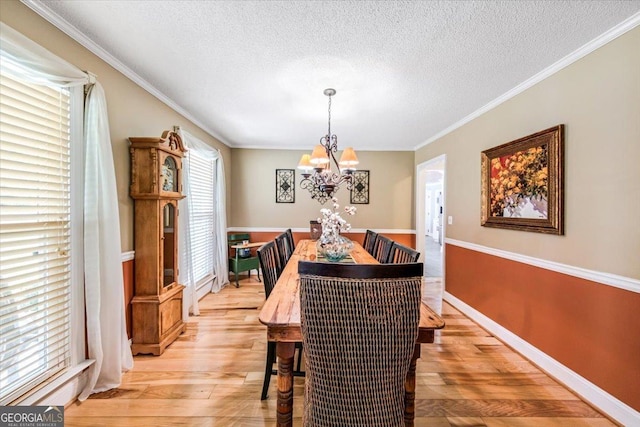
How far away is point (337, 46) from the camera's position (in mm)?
1956

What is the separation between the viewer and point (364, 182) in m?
5.43

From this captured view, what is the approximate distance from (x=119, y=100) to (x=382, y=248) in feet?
8.94

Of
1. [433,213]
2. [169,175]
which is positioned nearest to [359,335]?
[169,175]

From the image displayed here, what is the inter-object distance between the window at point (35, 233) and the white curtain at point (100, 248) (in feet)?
0.28

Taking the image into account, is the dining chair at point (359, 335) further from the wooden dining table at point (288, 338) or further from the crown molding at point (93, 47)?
the crown molding at point (93, 47)

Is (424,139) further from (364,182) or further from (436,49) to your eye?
(436,49)

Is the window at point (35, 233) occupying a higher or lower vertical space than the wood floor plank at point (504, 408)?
higher

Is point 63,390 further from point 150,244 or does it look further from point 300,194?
point 300,194

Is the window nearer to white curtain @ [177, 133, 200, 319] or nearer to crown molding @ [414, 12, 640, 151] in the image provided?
white curtain @ [177, 133, 200, 319]

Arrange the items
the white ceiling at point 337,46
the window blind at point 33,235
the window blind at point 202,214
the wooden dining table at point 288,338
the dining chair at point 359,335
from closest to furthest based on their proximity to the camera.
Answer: the dining chair at point 359,335 < the wooden dining table at point 288,338 < the window blind at point 33,235 < the white ceiling at point 337,46 < the window blind at point 202,214

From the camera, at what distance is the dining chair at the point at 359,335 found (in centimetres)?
110

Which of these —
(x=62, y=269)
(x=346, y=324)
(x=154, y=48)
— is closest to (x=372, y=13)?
(x=154, y=48)

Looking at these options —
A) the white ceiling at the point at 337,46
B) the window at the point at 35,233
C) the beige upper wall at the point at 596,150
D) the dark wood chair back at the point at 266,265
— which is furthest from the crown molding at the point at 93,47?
the beige upper wall at the point at 596,150

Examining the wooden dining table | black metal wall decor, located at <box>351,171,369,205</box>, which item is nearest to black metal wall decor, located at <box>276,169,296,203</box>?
black metal wall decor, located at <box>351,171,369,205</box>
